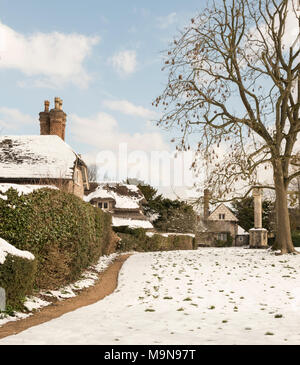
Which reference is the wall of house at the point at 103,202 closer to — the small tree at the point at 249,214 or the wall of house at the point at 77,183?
the wall of house at the point at 77,183

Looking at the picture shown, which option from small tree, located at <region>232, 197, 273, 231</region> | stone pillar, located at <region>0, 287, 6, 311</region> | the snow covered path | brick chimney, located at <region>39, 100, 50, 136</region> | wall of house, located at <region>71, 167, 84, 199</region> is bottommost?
the snow covered path

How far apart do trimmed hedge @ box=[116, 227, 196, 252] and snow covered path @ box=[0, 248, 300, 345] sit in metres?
13.6

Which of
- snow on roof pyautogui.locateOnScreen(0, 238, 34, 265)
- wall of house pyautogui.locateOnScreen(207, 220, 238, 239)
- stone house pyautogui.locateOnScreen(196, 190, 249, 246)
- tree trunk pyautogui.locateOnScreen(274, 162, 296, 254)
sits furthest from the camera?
wall of house pyautogui.locateOnScreen(207, 220, 238, 239)

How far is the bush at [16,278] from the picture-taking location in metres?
8.19

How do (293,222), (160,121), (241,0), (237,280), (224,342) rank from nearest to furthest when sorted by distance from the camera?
1. (224,342)
2. (237,280)
3. (160,121)
4. (241,0)
5. (293,222)

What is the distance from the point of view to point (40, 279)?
10.6 metres

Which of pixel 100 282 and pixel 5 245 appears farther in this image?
pixel 100 282

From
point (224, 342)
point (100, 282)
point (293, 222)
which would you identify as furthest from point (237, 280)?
point (293, 222)

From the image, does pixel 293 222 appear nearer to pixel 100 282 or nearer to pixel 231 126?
pixel 231 126

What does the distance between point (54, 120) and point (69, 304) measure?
2537 centimetres

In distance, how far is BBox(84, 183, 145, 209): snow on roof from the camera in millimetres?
41375

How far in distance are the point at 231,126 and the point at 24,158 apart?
16.9 m

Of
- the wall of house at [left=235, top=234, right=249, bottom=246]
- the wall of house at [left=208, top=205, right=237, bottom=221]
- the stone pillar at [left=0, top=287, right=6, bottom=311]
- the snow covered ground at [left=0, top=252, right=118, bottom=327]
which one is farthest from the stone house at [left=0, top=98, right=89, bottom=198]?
the wall of house at [left=235, top=234, right=249, bottom=246]

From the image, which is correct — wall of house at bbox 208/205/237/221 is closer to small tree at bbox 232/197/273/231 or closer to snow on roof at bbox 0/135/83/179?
small tree at bbox 232/197/273/231
